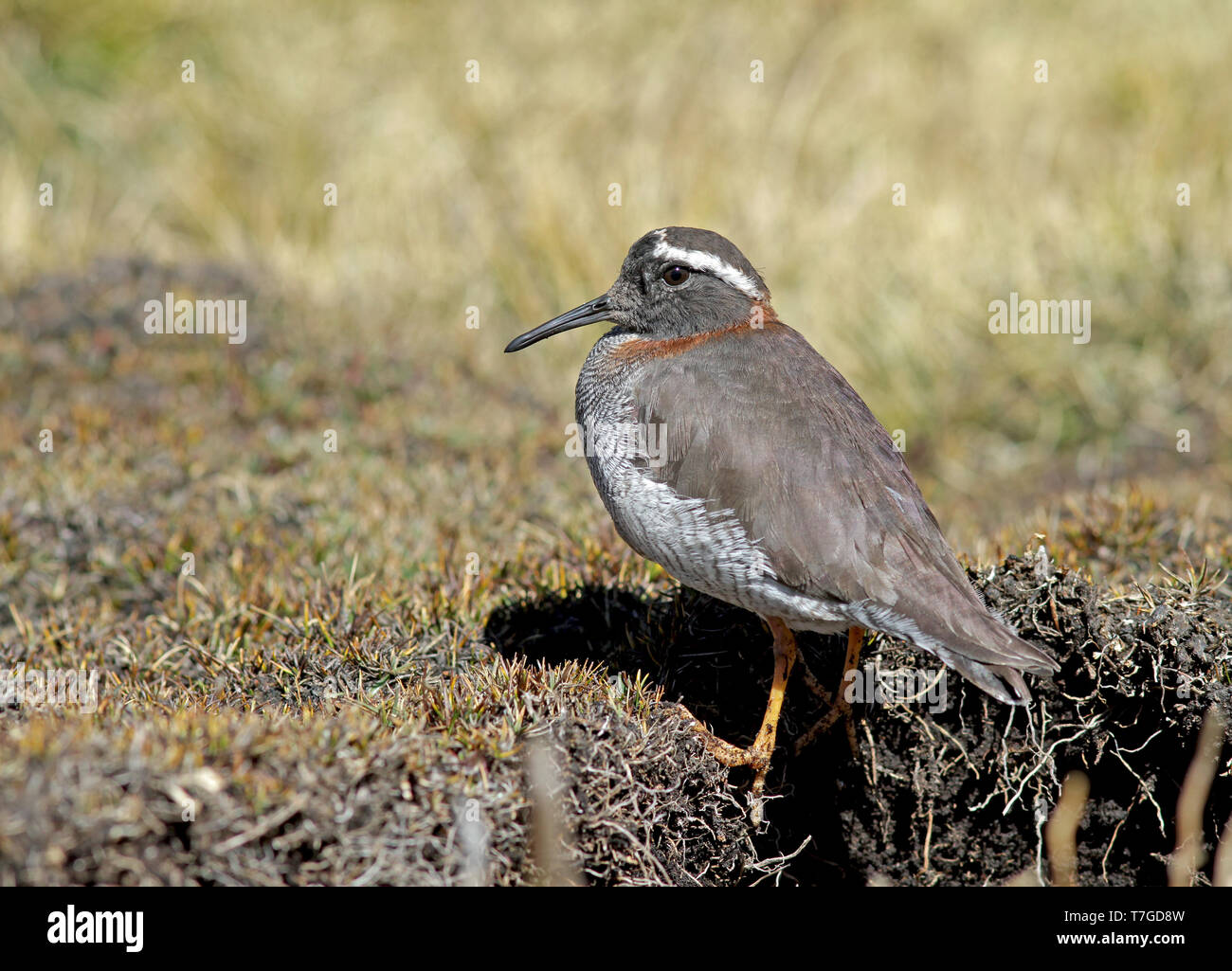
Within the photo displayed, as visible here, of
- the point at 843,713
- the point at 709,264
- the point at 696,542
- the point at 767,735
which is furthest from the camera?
the point at 709,264

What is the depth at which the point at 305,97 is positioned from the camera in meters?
12.9

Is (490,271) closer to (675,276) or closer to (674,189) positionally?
(674,189)

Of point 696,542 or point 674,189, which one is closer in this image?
point 696,542

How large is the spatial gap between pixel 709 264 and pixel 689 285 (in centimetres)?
14

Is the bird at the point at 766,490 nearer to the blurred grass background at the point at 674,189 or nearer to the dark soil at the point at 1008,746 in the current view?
the dark soil at the point at 1008,746

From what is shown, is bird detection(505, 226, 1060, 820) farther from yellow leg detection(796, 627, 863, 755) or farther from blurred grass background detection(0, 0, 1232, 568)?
blurred grass background detection(0, 0, 1232, 568)

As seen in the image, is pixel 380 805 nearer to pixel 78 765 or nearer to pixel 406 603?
pixel 78 765

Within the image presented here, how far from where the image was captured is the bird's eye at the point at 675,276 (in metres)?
5.50

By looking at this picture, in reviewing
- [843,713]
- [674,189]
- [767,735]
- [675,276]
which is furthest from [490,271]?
[767,735]

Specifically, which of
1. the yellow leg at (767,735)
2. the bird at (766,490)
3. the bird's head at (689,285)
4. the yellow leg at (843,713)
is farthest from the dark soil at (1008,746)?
the bird's head at (689,285)

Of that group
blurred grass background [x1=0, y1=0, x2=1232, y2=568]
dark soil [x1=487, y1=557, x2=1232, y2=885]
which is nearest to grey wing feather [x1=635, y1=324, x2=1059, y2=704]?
dark soil [x1=487, y1=557, x2=1232, y2=885]

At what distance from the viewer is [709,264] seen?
5449 millimetres

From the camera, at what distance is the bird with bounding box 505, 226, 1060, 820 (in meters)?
4.49
